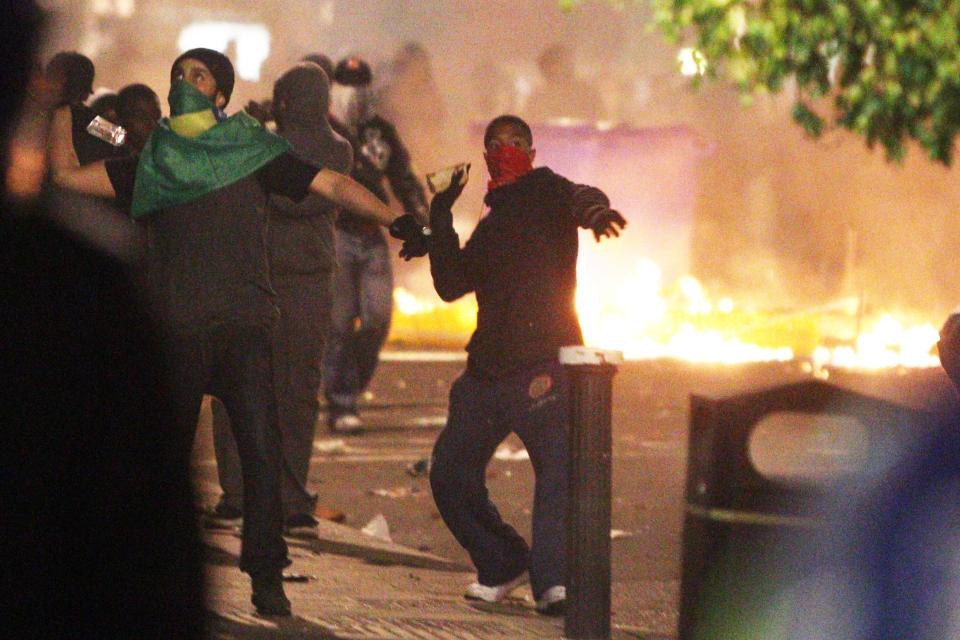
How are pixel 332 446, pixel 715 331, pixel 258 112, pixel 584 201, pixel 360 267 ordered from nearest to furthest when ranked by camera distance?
pixel 584 201 → pixel 258 112 → pixel 332 446 → pixel 360 267 → pixel 715 331

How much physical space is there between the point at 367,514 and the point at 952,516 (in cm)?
593

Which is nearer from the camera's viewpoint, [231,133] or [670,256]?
[231,133]

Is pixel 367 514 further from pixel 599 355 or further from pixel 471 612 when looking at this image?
pixel 599 355

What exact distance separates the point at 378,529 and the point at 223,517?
0.70 metres

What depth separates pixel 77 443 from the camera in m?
11.2

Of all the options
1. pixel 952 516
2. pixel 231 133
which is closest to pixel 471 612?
pixel 231 133

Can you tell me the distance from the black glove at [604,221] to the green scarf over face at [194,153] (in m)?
1.03

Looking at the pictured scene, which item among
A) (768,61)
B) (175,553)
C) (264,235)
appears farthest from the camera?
(768,61)

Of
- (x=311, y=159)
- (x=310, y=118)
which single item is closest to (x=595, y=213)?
(x=311, y=159)

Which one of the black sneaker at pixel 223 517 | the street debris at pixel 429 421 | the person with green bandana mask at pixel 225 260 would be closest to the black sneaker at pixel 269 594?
the person with green bandana mask at pixel 225 260

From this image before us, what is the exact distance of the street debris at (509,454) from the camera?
44.1 ft

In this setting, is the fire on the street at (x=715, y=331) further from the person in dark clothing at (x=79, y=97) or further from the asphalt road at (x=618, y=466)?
the person in dark clothing at (x=79, y=97)

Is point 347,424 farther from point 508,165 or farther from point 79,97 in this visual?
point 508,165

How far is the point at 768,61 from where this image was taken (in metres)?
13.2
